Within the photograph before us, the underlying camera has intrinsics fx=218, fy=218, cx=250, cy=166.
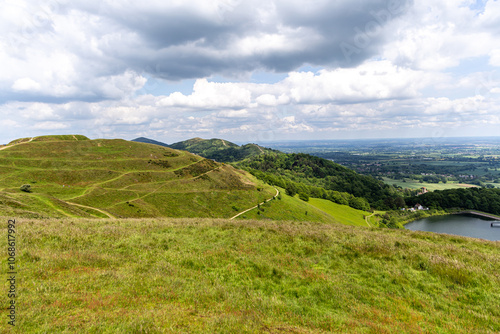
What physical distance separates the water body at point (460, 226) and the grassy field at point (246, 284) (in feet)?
381

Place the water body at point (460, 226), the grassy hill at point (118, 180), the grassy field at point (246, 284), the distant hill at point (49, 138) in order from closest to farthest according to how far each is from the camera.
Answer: the grassy field at point (246, 284), the grassy hill at point (118, 180), the distant hill at point (49, 138), the water body at point (460, 226)

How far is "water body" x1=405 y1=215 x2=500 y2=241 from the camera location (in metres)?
107

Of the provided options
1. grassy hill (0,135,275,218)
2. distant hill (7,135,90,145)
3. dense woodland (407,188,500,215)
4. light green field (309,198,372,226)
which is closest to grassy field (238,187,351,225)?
grassy hill (0,135,275,218)

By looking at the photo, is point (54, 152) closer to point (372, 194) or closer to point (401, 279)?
point (401, 279)

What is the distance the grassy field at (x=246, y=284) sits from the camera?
7344mm

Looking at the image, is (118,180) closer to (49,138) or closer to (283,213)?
(49,138)

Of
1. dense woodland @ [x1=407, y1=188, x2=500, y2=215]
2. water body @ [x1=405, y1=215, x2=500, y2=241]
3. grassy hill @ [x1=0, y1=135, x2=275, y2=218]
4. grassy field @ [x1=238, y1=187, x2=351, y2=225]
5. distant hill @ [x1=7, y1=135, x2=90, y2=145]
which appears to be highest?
distant hill @ [x1=7, y1=135, x2=90, y2=145]

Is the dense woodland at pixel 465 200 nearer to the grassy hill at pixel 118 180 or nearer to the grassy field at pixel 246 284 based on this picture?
the grassy hill at pixel 118 180

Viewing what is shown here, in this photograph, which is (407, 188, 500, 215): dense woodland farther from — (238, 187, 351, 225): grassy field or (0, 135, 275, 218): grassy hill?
(0, 135, 275, 218): grassy hill

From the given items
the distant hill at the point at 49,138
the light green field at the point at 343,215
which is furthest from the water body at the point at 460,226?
the distant hill at the point at 49,138

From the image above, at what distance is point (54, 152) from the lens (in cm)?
8044

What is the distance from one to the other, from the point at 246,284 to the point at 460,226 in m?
161

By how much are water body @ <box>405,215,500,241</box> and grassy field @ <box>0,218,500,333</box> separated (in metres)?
116

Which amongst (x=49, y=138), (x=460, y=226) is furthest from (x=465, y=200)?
(x=49, y=138)
